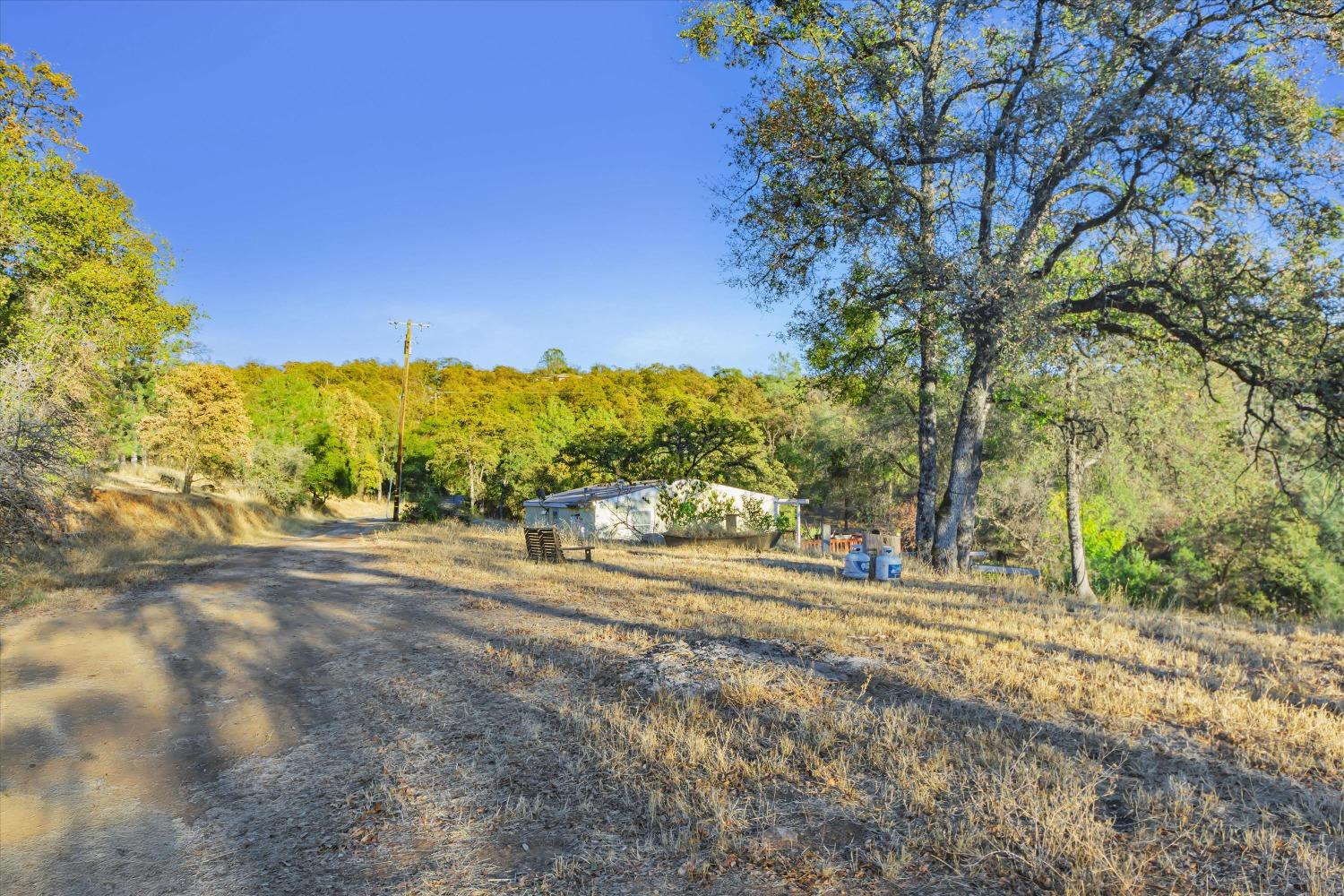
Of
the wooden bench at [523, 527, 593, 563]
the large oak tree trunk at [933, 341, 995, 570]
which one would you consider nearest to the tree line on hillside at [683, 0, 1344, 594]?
the large oak tree trunk at [933, 341, 995, 570]

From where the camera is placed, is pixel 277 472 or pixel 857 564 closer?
pixel 857 564

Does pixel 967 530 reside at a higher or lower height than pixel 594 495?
lower

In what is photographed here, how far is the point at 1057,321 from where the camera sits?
1195 cm

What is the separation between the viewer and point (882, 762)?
433 centimetres

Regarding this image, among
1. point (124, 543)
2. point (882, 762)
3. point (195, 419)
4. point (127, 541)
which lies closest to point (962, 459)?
point (882, 762)

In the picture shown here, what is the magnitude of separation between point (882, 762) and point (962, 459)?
417 inches

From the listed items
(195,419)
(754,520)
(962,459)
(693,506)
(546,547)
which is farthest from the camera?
(195,419)

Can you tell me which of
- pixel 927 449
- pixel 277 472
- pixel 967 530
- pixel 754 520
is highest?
pixel 927 449

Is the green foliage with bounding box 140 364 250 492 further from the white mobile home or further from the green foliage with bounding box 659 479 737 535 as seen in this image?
the green foliage with bounding box 659 479 737 535

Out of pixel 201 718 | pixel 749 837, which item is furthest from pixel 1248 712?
pixel 201 718

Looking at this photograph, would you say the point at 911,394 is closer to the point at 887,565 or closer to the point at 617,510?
the point at 887,565

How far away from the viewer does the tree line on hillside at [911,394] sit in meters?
10.5

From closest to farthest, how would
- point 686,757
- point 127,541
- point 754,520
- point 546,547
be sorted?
point 686,757, point 546,547, point 127,541, point 754,520

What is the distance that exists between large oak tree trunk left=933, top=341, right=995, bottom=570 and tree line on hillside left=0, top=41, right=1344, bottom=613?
0.05 m
